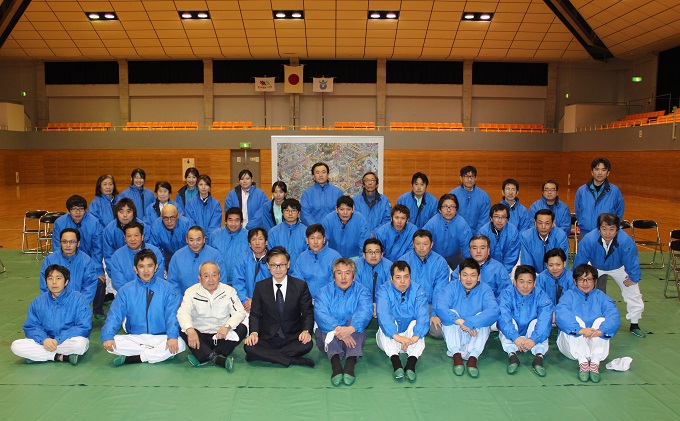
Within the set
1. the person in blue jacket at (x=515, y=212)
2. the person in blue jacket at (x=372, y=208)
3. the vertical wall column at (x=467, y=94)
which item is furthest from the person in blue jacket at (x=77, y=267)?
the vertical wall column at (x=467, y=94)

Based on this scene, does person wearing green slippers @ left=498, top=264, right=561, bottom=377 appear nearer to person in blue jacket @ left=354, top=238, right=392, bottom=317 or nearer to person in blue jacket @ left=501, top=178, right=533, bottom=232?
person in blue jacket @ left=354, top=238, right=392, bottom=317

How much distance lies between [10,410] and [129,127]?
28.8 metres

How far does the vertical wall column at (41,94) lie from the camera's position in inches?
1253

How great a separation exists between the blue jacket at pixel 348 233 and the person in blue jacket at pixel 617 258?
2940 mm

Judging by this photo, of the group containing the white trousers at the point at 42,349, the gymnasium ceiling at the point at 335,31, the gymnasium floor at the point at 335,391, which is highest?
the gymnasium ceiling at the point at 335,31

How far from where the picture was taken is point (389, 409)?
4.65 m

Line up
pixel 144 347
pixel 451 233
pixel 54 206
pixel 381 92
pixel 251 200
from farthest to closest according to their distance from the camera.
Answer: pixel 381 92 → pixel 54 206 → pixel 251 200 → pixel 451 233 → pixel 144 347

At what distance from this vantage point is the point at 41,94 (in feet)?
105

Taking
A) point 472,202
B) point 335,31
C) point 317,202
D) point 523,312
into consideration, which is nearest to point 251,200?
point 317,202

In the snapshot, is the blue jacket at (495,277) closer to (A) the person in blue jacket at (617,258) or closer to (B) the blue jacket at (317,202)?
(A) the person in blue jacket at (617,258)

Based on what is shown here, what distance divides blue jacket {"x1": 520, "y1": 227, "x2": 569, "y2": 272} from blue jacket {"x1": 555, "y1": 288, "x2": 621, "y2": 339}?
1118mm

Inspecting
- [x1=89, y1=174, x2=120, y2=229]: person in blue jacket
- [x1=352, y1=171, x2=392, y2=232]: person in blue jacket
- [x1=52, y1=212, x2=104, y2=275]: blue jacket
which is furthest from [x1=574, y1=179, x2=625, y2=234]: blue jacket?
[x1=89, y1=174, x2=120, y2=229]: person in blue jacket

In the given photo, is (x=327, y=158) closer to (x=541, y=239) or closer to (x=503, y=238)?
→ (x=503, y=238)

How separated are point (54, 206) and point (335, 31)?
52.1 feet
